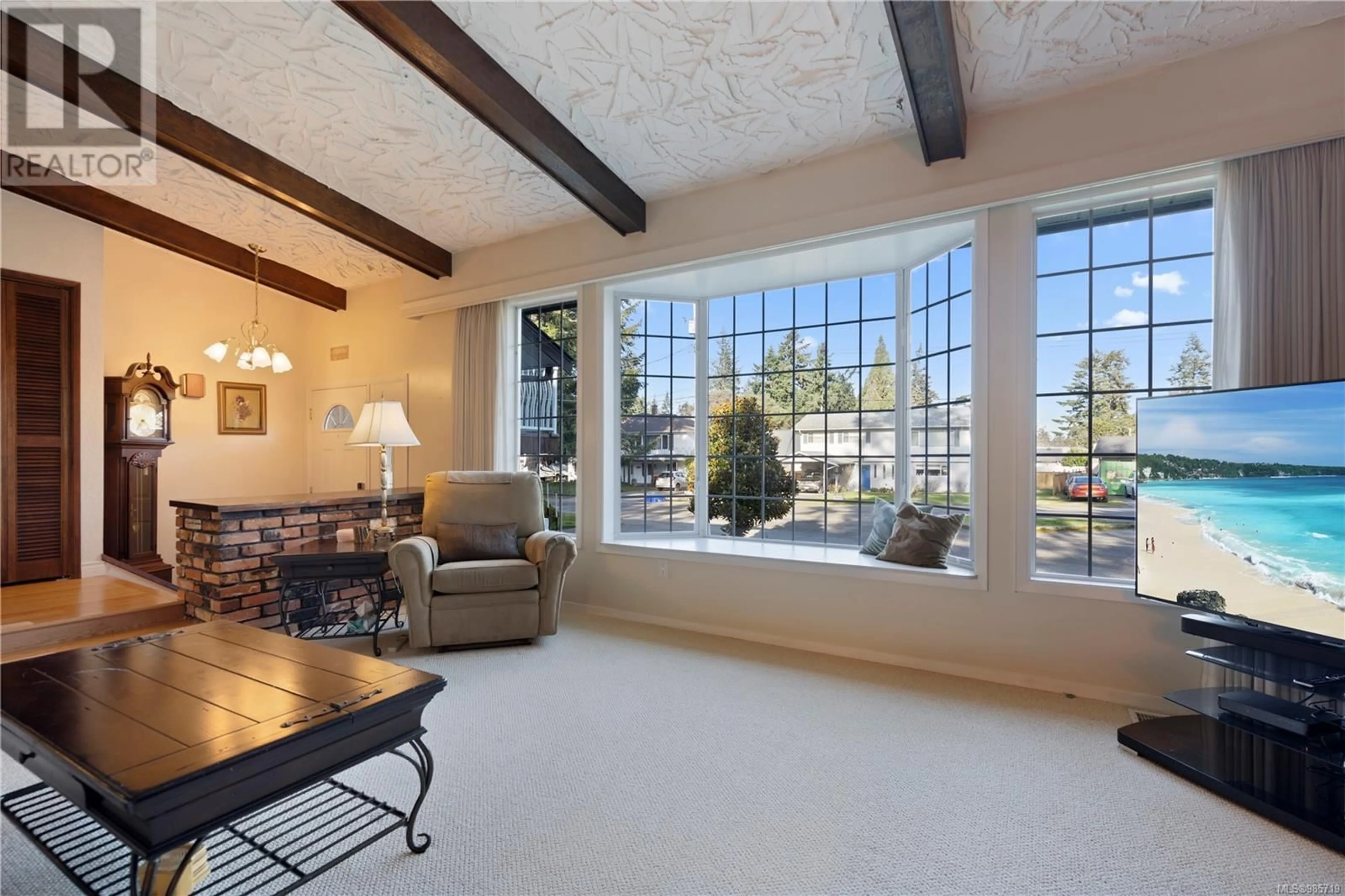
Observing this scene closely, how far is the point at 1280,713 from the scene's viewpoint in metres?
2.13

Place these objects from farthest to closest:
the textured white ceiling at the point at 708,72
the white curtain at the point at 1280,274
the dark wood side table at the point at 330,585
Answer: the dark wood side table at the point at 330,585, the textured white ceiling at the point at 708,72, the white curtain at the point at 1280,274

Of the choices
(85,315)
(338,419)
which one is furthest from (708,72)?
(85,315)

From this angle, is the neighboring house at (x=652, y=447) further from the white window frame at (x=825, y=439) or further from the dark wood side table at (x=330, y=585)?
the dark wood side table at (x=330, y=585)

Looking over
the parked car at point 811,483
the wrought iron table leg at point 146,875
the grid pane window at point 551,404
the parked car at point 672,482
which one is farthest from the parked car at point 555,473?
the wrought iron table leg at point 146,875

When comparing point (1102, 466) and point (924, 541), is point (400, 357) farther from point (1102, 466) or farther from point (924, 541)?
point (1102, 466)

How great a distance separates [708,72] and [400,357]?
4.09m

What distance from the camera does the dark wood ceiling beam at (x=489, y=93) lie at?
272 centimetres

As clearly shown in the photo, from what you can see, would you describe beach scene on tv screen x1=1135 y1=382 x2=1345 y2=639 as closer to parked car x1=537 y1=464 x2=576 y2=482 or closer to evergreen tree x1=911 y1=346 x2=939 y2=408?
evergreen tree x1=911 y1=346 x2=939 y2=408

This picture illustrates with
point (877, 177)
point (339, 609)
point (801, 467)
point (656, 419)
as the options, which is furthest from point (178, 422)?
point (877, 177)

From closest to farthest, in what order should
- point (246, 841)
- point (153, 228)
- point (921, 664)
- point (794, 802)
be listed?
point (246, 841)
point (794, 802)
point (921, 664)
point (153, 228)

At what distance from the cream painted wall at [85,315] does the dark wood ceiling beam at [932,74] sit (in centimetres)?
622

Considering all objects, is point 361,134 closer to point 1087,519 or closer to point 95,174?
point 95,174

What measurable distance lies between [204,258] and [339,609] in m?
3.53

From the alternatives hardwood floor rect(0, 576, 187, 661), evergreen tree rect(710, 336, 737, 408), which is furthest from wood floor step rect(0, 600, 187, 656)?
evergreen tree rect(710, 336, 737, 408)
